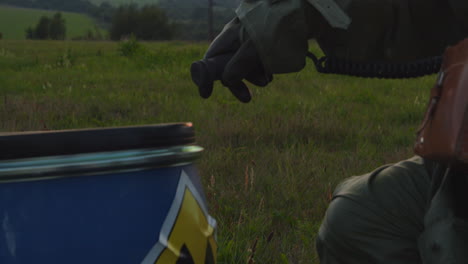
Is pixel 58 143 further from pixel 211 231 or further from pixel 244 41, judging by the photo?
pixel 244 41

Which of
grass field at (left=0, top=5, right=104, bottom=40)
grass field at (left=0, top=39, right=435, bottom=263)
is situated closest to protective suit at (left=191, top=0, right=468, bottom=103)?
grass field at (left=0, top=39, right=435, bottom=263)

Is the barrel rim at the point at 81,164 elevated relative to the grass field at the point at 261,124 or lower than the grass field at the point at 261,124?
elevated

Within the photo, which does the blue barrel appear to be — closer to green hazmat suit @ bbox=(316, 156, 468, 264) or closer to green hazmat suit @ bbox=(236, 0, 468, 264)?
green hazmat suit @ bbox=(236, 0, 468, 264)

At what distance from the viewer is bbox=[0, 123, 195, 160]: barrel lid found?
0.87 metres

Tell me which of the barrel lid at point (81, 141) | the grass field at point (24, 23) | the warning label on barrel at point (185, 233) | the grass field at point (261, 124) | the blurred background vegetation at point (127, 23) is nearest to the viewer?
the barrel lid at point (81, 141)

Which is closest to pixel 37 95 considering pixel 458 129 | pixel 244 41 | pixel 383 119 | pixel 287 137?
pixel 287 137

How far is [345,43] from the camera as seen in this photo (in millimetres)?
1266

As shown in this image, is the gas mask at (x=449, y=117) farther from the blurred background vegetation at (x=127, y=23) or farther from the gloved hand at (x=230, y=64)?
the blurred background vegetation at (x=127, y=23)

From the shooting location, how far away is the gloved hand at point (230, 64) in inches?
47.6

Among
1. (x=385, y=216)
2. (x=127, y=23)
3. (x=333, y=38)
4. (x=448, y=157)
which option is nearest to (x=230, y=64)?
(x=333, y=38)

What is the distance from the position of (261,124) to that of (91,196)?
319 cm

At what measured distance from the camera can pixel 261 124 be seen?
4.06 meters

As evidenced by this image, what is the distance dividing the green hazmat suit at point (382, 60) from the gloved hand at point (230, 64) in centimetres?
3

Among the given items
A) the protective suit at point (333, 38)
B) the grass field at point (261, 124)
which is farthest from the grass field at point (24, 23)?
the protective suit at point (333, 38)
